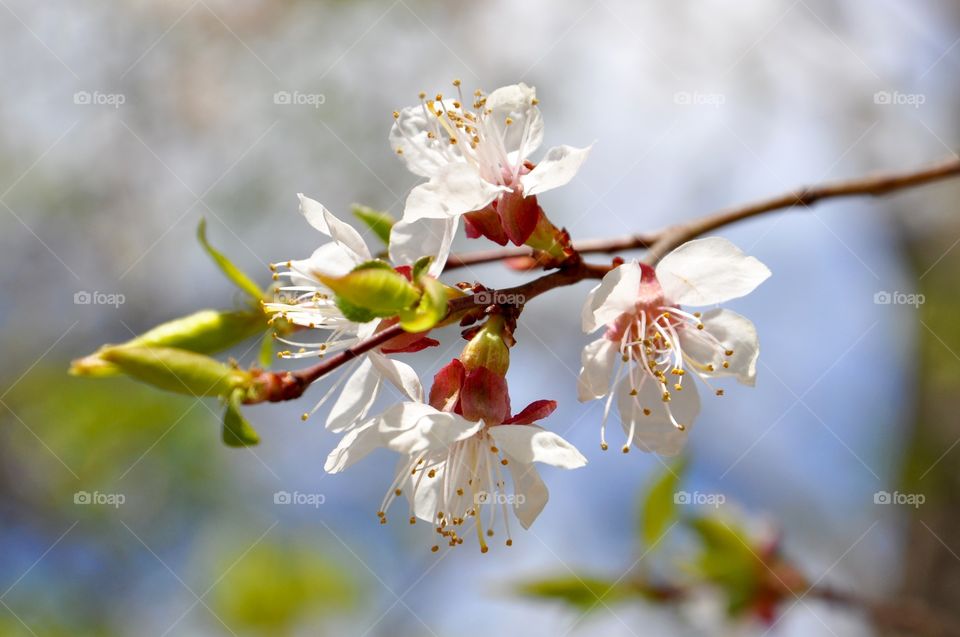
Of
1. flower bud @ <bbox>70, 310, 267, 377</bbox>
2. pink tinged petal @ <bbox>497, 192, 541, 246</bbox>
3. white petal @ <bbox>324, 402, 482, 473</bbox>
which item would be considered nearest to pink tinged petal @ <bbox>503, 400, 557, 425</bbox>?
white petal @ <bbox>324, 402, 482, 473</bbox>

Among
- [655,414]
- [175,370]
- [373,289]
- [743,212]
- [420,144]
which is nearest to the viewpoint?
[373,289]

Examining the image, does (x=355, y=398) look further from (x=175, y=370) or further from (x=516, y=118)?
(x=516, y=118)

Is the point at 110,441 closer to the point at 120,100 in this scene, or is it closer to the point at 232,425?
the point at 120,100

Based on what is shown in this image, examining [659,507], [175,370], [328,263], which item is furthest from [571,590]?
[175,370]

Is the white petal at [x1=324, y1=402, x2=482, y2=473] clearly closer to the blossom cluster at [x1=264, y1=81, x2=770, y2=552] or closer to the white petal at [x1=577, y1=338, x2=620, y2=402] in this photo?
the blossom cluster at [x1=264, y1=81, x2=770, y2=552]

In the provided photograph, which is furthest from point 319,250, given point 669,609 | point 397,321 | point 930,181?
point 669,609

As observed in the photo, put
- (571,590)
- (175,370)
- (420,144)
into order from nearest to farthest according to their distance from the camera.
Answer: (175,370), (420,144), (571,590)
